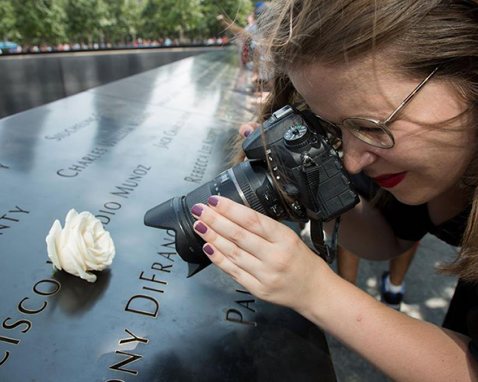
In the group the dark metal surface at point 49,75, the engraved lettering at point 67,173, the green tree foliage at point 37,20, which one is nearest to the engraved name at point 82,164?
the engraved lettering at point 67,173

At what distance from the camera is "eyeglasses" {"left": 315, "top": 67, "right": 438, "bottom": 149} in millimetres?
629

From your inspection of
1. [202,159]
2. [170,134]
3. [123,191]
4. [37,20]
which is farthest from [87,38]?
[123,191]

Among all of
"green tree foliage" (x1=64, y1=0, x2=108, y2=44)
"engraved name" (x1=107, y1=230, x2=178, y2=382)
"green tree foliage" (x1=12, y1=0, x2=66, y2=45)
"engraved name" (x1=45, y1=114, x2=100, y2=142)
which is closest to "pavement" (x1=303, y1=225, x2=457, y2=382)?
"engraved name" (x1=107, y1=230, x2=178, y2=382)

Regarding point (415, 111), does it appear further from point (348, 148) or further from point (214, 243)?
point (214, 243)

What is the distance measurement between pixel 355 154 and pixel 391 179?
0.09 meters

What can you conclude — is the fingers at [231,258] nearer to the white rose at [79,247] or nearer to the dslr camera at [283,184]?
the dslr camera at [283,184]

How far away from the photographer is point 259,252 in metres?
0.63

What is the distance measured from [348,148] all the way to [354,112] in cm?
10

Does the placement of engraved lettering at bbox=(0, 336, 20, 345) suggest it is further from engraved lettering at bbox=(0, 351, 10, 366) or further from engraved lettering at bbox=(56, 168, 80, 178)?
engraved lettering at bbox=(56, 168, 80, 178)

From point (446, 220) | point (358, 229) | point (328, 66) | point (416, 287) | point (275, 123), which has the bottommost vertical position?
point (416, 287)

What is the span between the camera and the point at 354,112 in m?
0.67

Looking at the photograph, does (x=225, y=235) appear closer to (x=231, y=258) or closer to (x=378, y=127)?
(x=231, y=258)

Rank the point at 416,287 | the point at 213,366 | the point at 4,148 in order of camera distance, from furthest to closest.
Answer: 1. the point at 416,287
2. the point at 4,148
3. the point at 213,366

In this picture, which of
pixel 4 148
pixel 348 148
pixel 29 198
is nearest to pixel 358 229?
pixel 348 148
